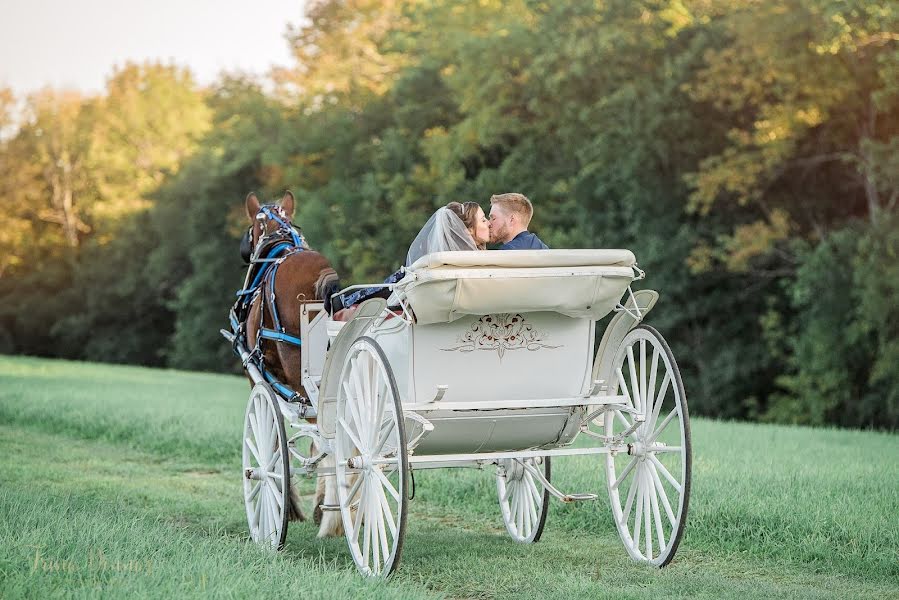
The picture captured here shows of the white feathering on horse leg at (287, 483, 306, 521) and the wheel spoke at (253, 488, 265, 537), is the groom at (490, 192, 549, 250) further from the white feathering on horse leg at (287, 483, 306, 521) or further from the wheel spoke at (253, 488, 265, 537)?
the white feathering on horse leg at (287, 483, 306, 521)

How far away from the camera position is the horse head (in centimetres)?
935

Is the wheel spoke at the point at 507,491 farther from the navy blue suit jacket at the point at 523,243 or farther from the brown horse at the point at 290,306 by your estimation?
the navy blue suit jacket at the point at 523,243

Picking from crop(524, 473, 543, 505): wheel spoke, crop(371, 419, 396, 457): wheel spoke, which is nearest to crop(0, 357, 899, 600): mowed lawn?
crop(524, 473, 543, 505): wheel spoke

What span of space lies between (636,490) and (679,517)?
0.65 metres

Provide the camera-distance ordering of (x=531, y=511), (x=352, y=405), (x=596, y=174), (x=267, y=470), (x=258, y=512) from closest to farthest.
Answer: (x=352, y=405) → (x=267, y=470) → (x=258, y=512) → (x=531, y=511) → (x=596, y=174)

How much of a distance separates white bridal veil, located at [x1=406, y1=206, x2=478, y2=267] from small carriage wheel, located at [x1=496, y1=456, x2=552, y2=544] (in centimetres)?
179

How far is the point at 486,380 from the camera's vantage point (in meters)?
6.69

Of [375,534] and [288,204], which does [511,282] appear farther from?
[288,204]

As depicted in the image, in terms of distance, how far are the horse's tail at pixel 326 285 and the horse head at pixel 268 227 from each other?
74 cm

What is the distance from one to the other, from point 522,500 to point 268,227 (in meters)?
3.09

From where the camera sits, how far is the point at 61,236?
179ft

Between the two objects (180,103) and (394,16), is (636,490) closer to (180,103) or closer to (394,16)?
(394,16)

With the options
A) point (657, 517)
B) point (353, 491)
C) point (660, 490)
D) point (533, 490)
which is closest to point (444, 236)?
point (353, 491)

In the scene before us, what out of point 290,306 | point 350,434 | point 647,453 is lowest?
point 647,453
